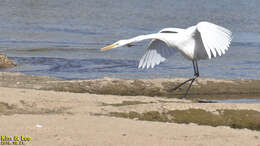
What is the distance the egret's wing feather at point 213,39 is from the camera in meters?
9.34

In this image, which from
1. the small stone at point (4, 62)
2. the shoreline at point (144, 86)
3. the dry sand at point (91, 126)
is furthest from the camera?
the small stone at point (4, 62)

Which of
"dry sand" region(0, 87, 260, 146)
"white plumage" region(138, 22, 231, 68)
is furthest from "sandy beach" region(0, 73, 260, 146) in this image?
"white plumage" region(138, 22, 231, 68)

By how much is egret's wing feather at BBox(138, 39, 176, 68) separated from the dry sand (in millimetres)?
2589

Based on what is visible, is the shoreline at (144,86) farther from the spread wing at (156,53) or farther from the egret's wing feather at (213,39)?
the egret's wing feather at (213,39)

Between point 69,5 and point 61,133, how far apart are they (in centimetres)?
2669

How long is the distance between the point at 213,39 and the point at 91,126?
3.44 meters

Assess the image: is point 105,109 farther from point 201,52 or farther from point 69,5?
point 69,5

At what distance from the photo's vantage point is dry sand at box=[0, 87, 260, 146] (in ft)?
20.6

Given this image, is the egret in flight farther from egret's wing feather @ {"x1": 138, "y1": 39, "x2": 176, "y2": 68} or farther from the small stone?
the small stone

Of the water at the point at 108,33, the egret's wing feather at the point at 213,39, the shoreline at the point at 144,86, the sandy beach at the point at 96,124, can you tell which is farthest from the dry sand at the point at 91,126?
the water at the point at 108,33

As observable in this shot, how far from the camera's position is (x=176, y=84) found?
11188 mm

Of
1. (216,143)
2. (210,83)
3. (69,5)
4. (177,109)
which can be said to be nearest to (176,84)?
(210,83)

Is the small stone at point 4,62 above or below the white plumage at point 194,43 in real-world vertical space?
below

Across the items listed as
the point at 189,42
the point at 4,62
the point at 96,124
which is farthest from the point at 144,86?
the point at 4,62
